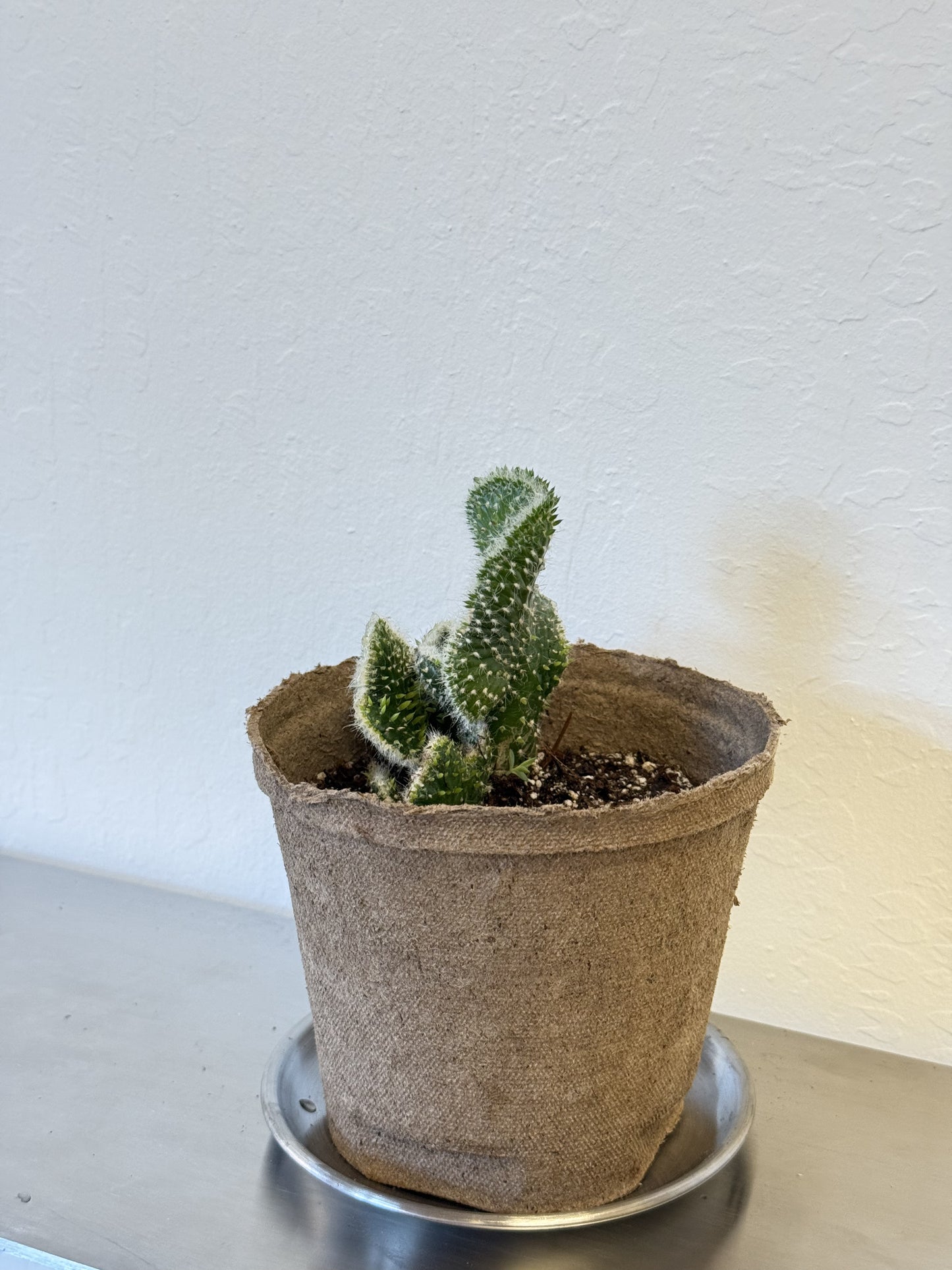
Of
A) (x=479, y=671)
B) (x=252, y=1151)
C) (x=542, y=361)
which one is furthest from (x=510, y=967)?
(x=542, y=361)

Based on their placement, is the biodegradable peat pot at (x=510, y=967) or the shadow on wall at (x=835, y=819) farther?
the shadow on wall at (x=835, y=819)

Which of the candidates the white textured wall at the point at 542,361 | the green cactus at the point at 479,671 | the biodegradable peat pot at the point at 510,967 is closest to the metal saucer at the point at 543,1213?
the biodegradable peat pot at the point at 510,967

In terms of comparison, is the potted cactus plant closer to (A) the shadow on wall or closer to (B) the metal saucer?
(B) the metal saucer

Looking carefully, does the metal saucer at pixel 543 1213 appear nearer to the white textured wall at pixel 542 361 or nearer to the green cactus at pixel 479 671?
the white textured wall at pixel 542 361

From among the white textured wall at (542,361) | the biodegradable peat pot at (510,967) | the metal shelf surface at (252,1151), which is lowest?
the metal shelf surface at (252,1151)

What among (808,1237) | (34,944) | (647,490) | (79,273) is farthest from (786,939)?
(79,273)

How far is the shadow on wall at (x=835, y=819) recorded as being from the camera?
0.77 m

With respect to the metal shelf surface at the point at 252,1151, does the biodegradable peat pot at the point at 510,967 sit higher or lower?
higher

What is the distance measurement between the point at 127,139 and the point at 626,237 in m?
0.41

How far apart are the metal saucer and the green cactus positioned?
23 centimetres

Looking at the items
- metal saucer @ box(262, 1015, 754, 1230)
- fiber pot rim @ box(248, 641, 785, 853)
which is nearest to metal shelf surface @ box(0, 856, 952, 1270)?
metal saucer @ box(262, 1015, 754, 1230)

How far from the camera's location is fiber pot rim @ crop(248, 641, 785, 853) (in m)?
0.53

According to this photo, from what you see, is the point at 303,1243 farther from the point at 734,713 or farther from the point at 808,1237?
the point at 734,713

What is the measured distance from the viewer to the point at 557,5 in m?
0.75
